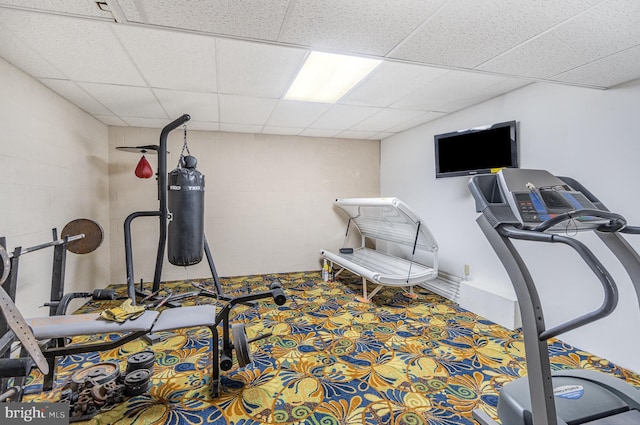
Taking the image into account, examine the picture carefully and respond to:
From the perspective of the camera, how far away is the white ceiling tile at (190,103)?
3.57m

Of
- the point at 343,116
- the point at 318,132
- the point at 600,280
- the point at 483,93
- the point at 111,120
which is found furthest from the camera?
the point at 318,132

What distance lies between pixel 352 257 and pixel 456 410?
3.35 meters

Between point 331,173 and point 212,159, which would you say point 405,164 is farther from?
point 212,159

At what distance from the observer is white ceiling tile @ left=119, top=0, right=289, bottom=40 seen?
165 cm

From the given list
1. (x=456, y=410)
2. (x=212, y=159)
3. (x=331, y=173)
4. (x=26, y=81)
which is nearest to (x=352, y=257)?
(x=331, y=173)

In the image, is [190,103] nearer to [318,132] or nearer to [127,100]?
[127,100]

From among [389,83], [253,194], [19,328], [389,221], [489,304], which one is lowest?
[489,304]

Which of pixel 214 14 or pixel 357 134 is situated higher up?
pixel 357 134

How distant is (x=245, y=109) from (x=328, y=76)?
52.4 inches

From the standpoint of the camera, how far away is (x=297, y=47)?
2.15 metres

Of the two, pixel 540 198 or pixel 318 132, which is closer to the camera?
pixel 540 198

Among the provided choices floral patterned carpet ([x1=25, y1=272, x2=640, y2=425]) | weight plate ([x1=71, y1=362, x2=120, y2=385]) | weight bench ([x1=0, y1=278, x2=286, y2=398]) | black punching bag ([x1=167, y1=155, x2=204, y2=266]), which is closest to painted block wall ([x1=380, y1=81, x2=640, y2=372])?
floral patterned carpet ([x1=25, y1=272, x2=640, y2=425])

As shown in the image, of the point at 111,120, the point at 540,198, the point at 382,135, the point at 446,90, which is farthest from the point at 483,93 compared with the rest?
the point at 111,120

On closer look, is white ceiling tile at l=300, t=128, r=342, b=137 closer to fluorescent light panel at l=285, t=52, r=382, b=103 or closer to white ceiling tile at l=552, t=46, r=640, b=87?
fluorescent light panel at l=285, t=52, r=382, b=103
